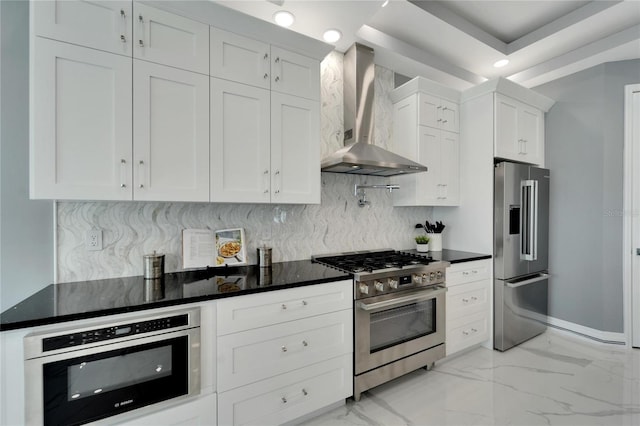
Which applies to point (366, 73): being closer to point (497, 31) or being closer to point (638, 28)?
point (497, 31)

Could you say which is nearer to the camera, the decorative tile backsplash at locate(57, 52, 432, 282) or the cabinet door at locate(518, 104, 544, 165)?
the decorative tile backsplash at locate(57, 52, 432, 282)

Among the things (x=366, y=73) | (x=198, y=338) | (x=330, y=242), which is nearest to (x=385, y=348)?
(x=330, y=242)

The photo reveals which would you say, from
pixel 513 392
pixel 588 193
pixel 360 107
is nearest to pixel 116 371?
pixel 360 107

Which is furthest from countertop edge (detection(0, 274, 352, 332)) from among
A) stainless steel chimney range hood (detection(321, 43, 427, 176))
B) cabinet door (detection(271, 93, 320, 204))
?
stainless steel chimney range hood (detection(321, 43, 427, 176))

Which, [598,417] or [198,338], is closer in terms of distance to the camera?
[198,338]

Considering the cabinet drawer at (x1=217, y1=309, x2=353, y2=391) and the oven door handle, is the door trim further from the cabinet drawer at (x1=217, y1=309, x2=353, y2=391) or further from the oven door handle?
the cabinet drawer at (x1=217, y1=309, x2=353, y2=391)

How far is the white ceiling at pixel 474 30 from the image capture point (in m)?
2.11

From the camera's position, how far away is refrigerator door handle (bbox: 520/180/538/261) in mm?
2848

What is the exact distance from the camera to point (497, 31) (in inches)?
113

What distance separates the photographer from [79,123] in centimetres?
141

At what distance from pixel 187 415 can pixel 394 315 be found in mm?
1462

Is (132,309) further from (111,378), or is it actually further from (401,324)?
(401,324)

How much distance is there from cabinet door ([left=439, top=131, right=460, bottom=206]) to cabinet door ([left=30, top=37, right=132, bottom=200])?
2755 millimetres

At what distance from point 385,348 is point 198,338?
4.42 feet
